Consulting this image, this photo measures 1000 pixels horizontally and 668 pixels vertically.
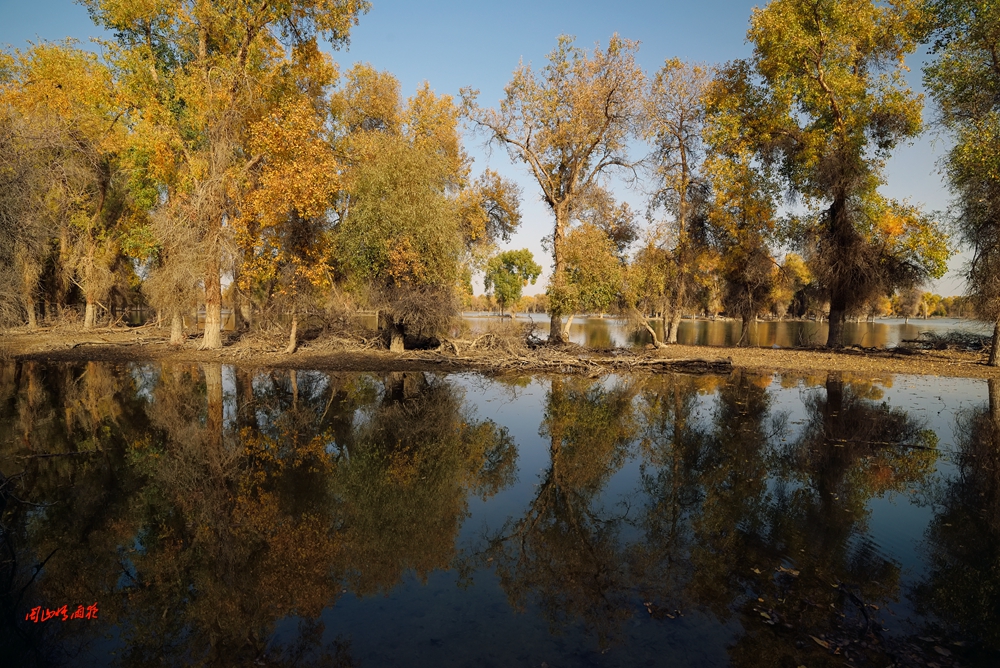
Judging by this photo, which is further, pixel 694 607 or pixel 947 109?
pixel 947 109

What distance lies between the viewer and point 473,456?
33.7 ft

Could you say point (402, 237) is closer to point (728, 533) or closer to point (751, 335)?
point (728, 533)

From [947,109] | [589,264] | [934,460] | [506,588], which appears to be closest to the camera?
[506,588]

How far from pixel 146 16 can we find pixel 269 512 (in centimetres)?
2685

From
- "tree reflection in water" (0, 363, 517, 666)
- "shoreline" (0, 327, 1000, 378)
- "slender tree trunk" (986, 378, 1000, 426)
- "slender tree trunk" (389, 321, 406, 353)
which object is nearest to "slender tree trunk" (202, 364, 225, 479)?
"tree reflection in water" (0, 363, 517, 666)

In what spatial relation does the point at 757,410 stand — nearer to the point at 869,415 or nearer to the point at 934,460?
the point at 869,415

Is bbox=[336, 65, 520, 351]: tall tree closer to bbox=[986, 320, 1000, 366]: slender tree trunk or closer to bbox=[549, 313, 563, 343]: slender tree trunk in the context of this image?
bbox=[549, 313, 563, 343]: slender tree trunk

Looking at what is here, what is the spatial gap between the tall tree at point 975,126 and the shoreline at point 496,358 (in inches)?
144

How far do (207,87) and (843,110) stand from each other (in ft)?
98.1

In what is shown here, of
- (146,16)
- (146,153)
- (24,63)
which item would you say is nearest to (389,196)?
(146,153)

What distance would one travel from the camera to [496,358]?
22734mm

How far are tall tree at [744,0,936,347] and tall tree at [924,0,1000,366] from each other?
11.7 ft

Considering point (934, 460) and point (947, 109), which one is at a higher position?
point (947, 109)

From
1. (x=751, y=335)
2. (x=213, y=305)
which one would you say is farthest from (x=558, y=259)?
(x=751, y=335)
